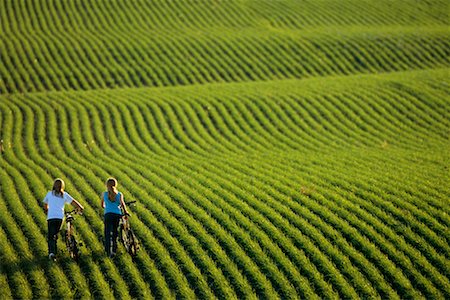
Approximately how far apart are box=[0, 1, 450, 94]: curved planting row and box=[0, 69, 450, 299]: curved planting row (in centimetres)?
458

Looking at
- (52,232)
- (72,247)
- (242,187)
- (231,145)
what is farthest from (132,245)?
(231,145)

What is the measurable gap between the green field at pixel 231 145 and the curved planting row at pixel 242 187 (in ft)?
0.21

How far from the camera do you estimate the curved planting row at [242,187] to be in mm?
11000

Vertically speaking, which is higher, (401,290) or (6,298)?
(6,298)

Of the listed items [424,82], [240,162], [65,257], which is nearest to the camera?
[65,257]

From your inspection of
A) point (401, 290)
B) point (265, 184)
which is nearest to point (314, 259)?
point (401, 290)

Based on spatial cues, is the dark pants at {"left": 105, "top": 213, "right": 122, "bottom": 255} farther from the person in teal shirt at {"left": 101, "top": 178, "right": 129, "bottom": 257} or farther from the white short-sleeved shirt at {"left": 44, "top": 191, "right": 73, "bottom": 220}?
the white short-sleeved shirt at {"left": 44, "top": 191, "right": 73, "bottom": 220}

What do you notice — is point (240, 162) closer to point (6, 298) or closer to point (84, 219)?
point (84, 219)

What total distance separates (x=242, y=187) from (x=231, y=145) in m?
6.16

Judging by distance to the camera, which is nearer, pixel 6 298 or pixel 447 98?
pixel 6 298

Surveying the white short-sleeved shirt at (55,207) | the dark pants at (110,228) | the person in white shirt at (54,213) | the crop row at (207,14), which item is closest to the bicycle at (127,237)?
the dark pants at (110,228)

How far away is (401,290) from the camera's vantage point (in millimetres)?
10727

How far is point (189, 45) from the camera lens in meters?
39.3

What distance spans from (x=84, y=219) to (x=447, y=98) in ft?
74.0
